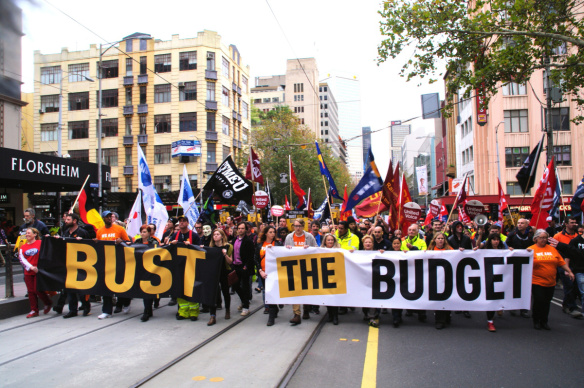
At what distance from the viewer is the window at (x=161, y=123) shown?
46.2m

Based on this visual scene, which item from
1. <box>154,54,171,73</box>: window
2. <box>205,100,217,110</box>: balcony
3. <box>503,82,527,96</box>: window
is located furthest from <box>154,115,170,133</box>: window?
<box>503,82,527,96</box>: window

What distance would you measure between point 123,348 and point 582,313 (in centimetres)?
801

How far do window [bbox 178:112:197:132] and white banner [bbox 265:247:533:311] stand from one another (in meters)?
39.4

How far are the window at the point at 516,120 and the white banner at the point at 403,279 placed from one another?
39.3 meters

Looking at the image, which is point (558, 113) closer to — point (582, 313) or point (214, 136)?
point (214, 136)

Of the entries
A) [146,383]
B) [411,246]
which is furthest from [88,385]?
[411,246]

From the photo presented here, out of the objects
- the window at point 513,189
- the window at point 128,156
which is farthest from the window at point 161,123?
the window at point 513,189

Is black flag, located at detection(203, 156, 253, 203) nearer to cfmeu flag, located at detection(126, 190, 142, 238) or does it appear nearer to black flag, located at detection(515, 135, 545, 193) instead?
cfmeu flag, located at detection(126, 190, 142, 238)

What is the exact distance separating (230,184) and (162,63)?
39.3 metres

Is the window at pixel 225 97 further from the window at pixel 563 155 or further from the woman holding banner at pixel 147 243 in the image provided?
the woman holding banner at pixel 147 243

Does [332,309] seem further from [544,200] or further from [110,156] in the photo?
[110,156]

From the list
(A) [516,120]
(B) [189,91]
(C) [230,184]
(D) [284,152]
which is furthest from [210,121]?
(C) [230,184]

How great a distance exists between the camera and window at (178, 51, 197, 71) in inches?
1786

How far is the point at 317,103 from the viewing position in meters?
116
